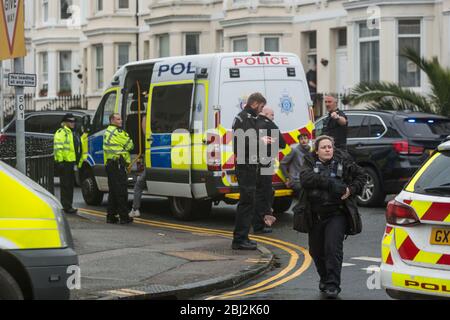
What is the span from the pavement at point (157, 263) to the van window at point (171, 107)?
6.83 ft

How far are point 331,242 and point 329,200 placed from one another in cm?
41

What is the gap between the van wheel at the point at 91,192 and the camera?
1914 centimetres

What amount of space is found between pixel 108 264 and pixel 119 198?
4.82 m

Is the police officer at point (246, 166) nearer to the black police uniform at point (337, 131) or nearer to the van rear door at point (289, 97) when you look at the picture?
the black police uniform at point (337, 131)

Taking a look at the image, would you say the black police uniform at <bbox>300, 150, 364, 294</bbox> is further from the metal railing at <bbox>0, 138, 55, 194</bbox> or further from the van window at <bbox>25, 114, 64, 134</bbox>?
the van window at <bbox>25, 114, 64, 134</bbox>

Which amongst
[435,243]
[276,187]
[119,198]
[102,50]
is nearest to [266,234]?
[276,187]

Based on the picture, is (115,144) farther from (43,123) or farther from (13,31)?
(43,123)

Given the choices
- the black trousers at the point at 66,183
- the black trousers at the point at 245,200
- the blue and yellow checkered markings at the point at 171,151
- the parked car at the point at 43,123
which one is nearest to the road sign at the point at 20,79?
the black trousers at the point at 245,200

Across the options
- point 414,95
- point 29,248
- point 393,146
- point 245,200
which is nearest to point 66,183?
point 245,200

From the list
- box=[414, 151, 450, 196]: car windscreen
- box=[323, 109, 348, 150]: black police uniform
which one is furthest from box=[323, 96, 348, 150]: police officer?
box=[414, 151, 450, 196]: car windscreen

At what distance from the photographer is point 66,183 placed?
57.2ft

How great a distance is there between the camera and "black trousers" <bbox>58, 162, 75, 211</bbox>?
57.0 feet

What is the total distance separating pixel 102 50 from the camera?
44531mm

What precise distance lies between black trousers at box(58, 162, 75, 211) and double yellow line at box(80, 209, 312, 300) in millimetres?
551
